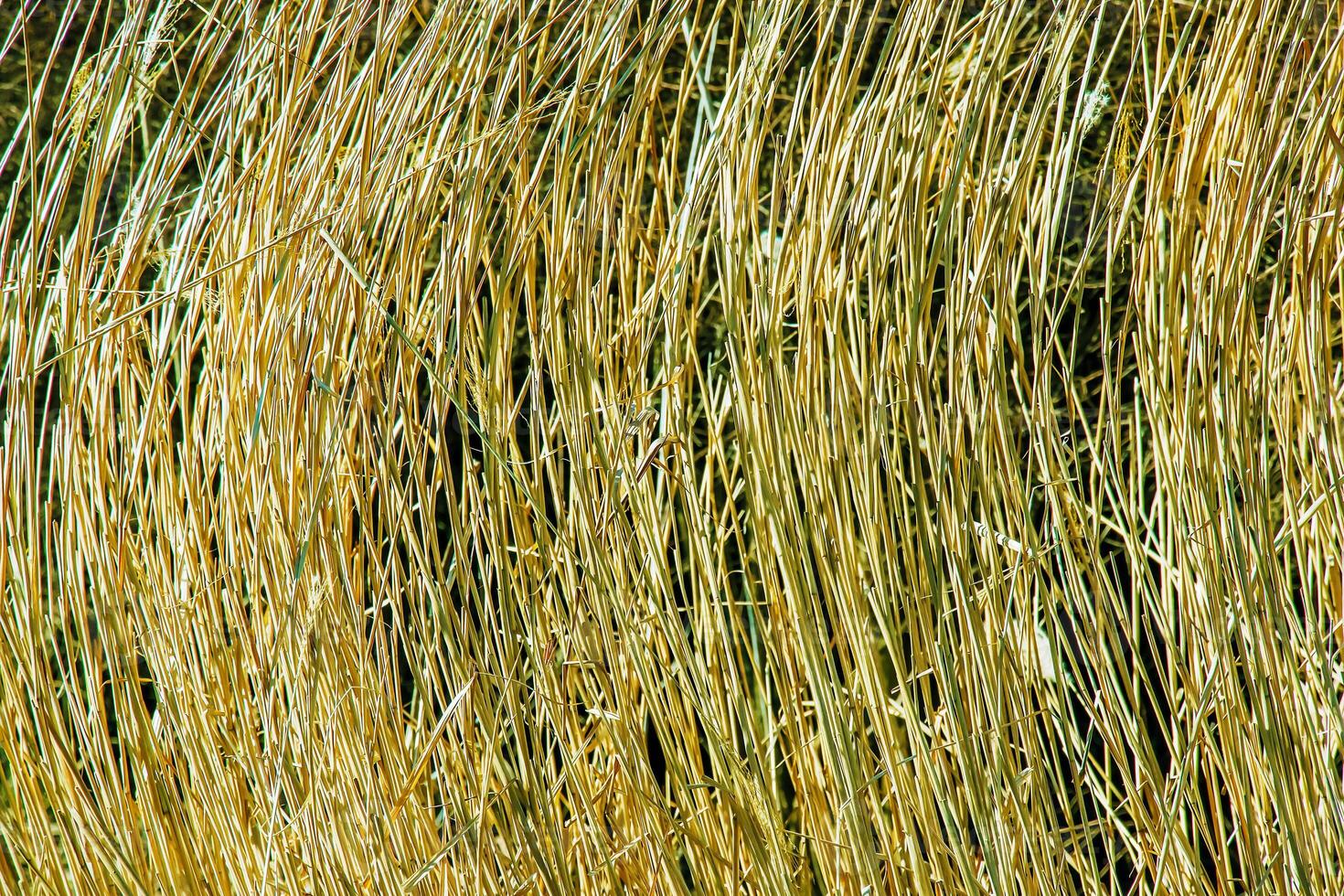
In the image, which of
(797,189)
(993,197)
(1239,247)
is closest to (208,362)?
(797,189)

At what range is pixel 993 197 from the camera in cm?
58

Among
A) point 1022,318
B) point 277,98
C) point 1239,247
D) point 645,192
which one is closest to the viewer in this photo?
point 1239,247

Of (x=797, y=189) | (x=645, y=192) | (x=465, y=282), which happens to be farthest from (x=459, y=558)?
(x=645, y=192)

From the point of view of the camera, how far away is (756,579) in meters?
0.85

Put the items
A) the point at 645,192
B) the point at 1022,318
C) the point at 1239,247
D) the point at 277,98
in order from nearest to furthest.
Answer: the point at 1239,247 → the point at 277,98 → the point at 645,192 → the point at 1022,318

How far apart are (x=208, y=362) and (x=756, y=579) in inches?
18.2

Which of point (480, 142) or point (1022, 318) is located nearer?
point (480, 142)

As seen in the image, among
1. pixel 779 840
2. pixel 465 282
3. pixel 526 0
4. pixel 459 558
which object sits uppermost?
pixel 526 0

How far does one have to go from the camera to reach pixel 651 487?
59cm

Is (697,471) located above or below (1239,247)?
below

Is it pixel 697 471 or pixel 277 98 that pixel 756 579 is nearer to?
pixel 697 471

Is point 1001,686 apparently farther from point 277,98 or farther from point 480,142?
point 277,98

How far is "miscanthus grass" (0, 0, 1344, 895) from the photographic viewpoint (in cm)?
53

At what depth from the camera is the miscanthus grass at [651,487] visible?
529mm
